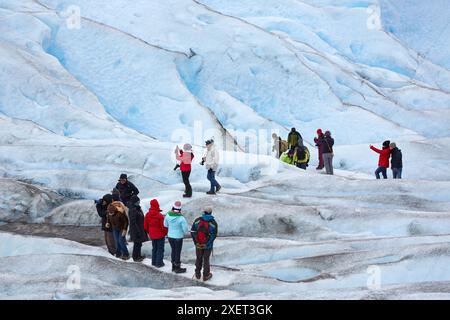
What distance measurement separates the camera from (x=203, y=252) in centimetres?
1340

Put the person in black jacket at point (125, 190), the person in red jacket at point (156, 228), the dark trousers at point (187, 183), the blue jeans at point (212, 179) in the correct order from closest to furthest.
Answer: the person in red jacket at point (156, 228) < the person in black jacket at point (125, 190) < the dark trousers at point (187, 183) < the blue jeans at point (212, 179)

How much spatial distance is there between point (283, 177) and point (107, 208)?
746 centimetres

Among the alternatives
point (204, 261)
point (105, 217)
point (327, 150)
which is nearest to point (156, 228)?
point (204, 261)

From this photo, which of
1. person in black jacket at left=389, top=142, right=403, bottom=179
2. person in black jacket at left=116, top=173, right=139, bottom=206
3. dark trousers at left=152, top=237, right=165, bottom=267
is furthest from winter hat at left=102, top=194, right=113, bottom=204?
person in black jacket at left=389, top=142, right=403, bottom=179

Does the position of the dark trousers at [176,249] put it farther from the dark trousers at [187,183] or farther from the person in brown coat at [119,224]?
the dark trousers at [187,183]

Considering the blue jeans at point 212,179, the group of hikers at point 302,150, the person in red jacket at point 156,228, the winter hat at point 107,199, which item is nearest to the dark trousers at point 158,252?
the person in red jacket at point 156,228

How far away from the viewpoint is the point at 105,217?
1480 cm

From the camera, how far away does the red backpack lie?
13180 mm

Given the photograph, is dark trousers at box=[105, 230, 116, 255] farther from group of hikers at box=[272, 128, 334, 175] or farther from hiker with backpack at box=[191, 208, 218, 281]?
group of hikers at box=[272, 128, 334, 175]

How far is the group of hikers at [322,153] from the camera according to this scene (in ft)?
69.6

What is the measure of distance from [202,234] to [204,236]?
54mm

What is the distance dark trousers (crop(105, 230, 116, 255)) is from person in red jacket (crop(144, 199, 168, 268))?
3.93 ft
